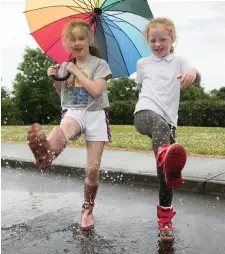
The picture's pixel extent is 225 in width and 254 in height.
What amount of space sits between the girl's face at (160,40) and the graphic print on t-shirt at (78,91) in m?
0.62

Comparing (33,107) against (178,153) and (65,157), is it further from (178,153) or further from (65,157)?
(178,153)

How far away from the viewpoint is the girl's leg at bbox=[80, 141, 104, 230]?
3.90m

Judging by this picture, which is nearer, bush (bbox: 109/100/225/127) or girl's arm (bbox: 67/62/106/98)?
girl's arm (bbox: 67/62/106/98)

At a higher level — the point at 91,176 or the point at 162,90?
the point at 162,90

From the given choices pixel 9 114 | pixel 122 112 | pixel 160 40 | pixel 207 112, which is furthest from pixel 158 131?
pixel 9 114

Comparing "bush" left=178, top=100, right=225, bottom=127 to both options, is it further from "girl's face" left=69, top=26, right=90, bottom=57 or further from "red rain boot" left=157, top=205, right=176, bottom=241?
"red rain boot" left=157, top=205, right=176, bottom=241

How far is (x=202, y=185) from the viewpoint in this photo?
552 centimetres

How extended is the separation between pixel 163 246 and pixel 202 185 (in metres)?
2.13

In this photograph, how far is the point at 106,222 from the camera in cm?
425

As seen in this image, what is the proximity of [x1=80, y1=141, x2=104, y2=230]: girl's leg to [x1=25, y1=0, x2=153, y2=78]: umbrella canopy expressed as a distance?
2.94 feet

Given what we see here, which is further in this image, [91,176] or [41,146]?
[91,176]

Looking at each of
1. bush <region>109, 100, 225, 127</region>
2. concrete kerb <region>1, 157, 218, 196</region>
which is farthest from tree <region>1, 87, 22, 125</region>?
concrete kerb <region>1, 157, 218, 196</region>

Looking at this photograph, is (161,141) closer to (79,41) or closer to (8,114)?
(79,41)

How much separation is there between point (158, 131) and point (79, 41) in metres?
1.08
